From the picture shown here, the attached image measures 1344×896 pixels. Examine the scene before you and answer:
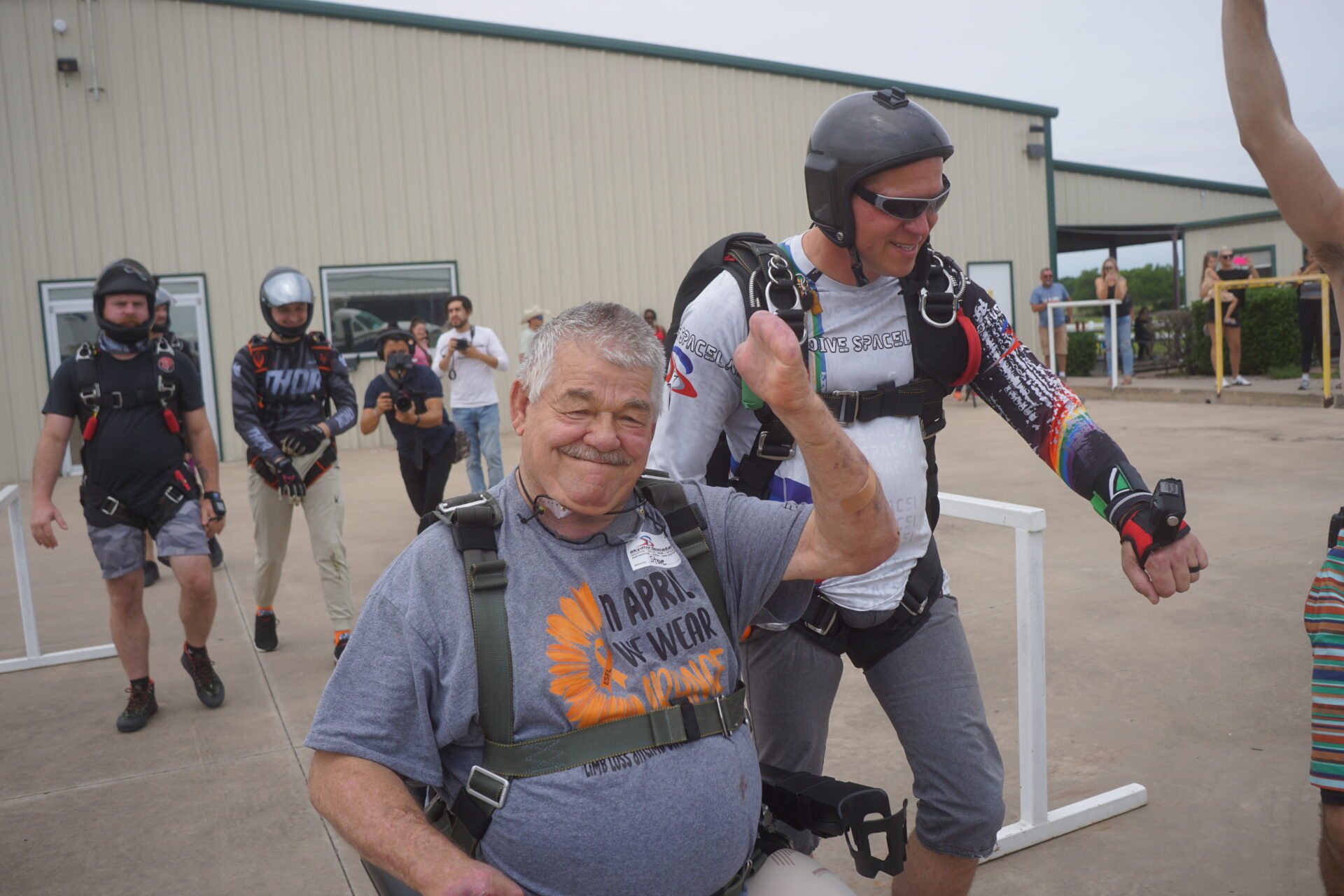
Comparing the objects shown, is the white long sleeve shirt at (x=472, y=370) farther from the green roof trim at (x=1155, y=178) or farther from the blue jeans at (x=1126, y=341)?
the green roof trim at (x=1155, y=178)

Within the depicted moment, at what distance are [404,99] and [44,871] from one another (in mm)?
14298

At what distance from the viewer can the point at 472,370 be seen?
29.9 feet

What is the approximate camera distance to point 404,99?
15.9m

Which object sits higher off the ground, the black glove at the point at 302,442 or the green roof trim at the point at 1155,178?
the green roof trim at the point at 1155,178

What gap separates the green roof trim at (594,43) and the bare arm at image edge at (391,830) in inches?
619

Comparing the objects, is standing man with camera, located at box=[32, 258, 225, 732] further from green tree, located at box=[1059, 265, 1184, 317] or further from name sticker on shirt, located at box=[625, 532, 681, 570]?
green tree, located at box=[1059, 265, 1184, 317]

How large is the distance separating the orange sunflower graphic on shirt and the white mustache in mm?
258

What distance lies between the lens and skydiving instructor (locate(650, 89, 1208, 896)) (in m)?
2.21

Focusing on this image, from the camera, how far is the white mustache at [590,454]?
1894mm

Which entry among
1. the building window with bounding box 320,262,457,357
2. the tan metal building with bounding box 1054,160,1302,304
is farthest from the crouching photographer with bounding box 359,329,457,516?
the tan metal building with bounding box 1054,160,1302,304

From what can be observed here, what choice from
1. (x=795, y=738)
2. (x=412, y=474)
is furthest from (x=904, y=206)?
(x=412, y=474)

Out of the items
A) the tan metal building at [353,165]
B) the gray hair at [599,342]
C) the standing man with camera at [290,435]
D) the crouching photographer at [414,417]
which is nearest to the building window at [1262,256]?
the tan metal building at [353,165]

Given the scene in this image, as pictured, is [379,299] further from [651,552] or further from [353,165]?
[651,552]

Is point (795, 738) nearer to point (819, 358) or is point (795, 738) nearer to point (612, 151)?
point (819, 358)
